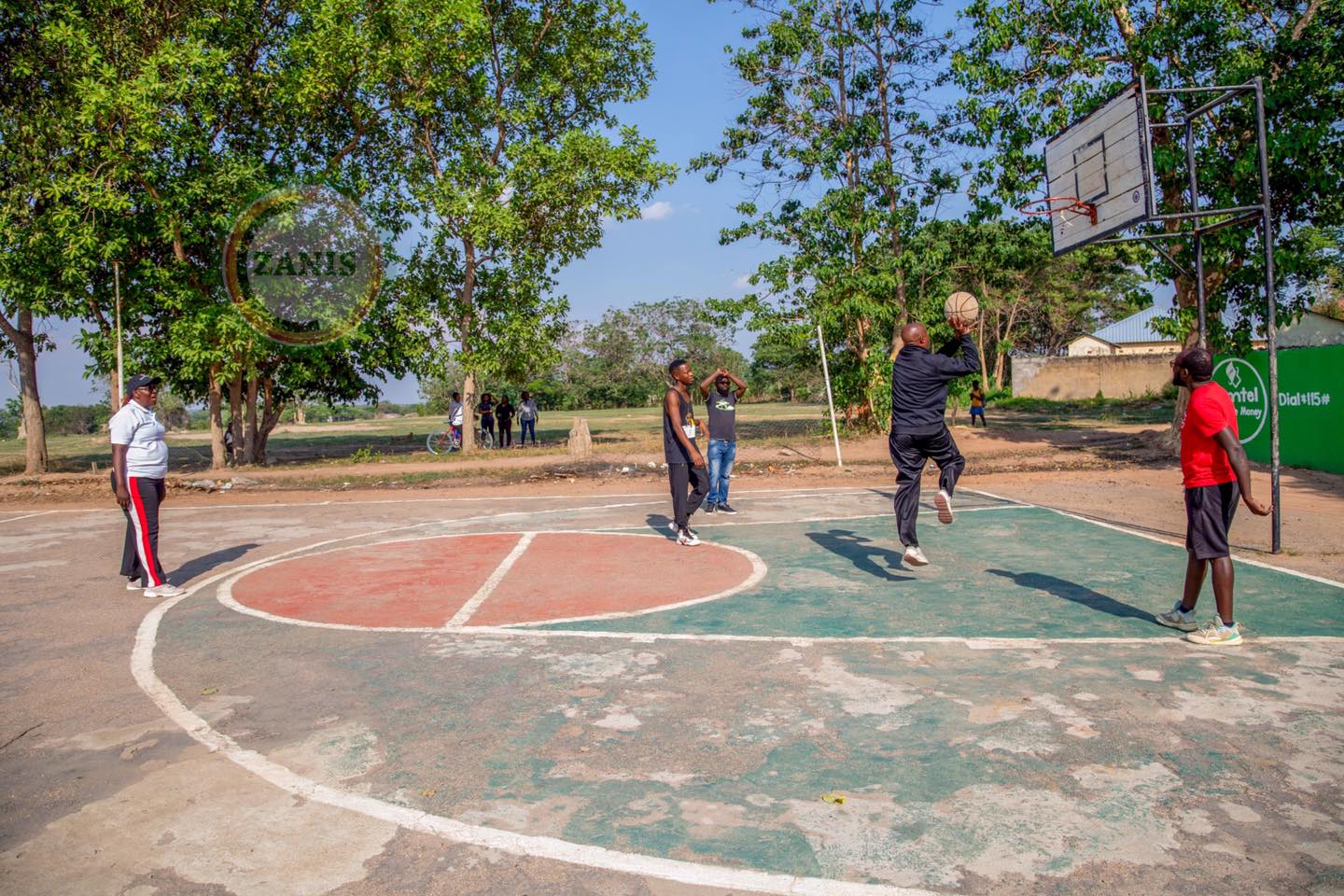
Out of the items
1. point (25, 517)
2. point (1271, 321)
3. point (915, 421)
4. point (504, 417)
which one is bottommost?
point (25, 517)

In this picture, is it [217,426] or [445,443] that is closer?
[217,426]

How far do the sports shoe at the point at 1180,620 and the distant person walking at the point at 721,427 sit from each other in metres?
7.18

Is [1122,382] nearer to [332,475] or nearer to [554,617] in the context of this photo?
[332,475]

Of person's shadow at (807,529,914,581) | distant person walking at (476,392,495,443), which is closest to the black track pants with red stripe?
person's shadow at (807,529,914,581)

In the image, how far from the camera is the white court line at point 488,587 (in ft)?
24.3

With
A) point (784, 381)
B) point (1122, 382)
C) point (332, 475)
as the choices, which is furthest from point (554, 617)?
point (784, 381)

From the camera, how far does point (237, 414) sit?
24953 mm

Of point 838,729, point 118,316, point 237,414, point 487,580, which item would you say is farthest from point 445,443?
point 838,729

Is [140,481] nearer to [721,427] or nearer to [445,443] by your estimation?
[721,427]

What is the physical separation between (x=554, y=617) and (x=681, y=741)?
9.16ft

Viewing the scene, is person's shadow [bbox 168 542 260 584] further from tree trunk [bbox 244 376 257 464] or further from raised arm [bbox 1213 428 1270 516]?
tree trunk [bbox 244 376 257 464]

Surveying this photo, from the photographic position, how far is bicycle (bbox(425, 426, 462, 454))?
91.1 ft

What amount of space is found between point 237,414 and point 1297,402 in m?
24.6

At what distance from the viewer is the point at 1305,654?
5.98 m
